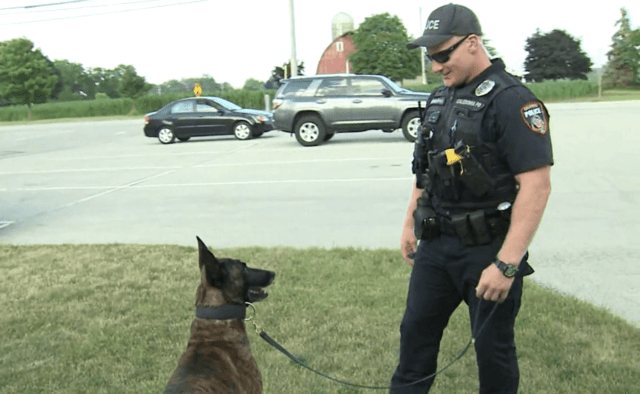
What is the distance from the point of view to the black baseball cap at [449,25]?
2.57 metres

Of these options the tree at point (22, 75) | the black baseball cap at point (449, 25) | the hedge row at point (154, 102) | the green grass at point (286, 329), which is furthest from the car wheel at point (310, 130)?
the tree at point (22, 75)

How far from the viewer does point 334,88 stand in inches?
713

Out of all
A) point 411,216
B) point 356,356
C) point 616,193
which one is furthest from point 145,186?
point 411,216

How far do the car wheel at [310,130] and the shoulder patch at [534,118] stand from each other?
50.7 ft

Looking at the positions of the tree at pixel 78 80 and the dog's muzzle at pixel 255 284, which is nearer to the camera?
the dog's muzzle at pixel 255 284

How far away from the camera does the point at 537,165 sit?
2.45 m

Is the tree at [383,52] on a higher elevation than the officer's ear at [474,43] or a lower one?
higher

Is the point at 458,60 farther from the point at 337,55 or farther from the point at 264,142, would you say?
the point at 337,55

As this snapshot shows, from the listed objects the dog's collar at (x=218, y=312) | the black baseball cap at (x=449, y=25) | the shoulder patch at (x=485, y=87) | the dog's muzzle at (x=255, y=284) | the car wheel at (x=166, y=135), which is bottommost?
the car wheel at (x=166, y=135)

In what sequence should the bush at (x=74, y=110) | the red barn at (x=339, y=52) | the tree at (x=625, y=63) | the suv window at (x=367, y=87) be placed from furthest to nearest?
the red barn at (x=339, y=52) → the tree at (x=625, y=63) → the bush at (x=74, y=110) → the suv window at (x=367, y=87)

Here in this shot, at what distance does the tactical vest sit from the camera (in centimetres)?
258

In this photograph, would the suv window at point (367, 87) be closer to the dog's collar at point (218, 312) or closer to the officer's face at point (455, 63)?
the officer's face at point (455, 63)

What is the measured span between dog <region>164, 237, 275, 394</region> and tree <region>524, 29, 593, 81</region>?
7701 cm

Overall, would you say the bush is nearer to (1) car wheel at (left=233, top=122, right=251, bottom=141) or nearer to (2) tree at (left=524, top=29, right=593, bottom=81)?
(1) car wheel at (left=233, top=122, right=251, bottom=141)
